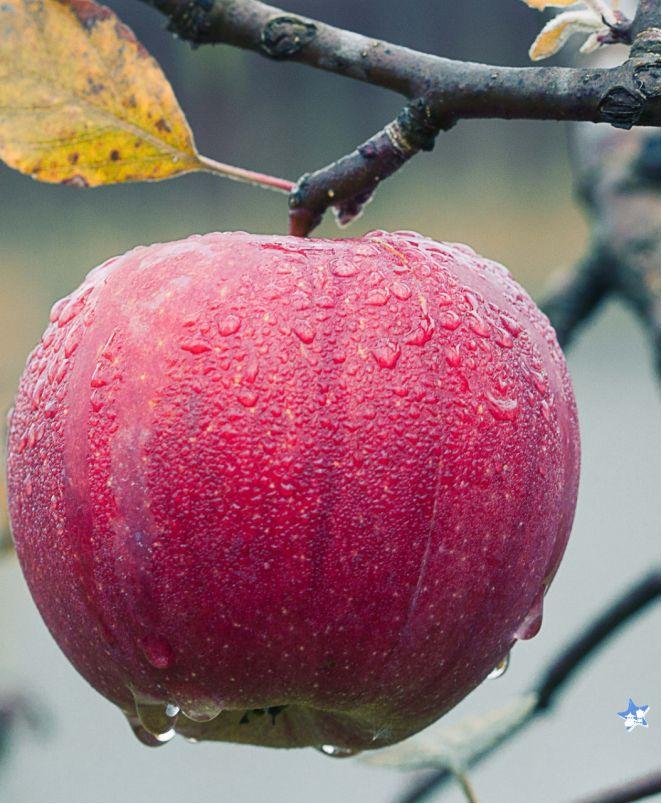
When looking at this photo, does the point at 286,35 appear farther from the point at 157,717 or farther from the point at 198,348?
the point at 157,717

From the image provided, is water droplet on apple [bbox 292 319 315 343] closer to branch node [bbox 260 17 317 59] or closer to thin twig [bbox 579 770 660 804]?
branch node [bbox 260 17 317 59]

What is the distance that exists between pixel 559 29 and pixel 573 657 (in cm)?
46

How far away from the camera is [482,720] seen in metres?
0.75

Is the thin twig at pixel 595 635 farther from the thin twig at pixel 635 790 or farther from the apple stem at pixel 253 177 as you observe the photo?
the apple stem at pixel 253 177

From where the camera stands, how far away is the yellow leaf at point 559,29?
460 mm

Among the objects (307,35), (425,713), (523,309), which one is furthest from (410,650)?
(307,35)

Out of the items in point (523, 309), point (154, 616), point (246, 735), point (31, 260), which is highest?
point (523, 309)

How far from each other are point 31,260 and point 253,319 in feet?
11.8

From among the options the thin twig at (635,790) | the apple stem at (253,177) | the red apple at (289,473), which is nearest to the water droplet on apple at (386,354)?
the red apple at (289,473)

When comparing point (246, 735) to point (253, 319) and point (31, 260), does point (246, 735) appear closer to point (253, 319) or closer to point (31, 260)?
point (253, 319)

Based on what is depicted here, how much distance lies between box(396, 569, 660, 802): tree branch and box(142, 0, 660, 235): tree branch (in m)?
0.38

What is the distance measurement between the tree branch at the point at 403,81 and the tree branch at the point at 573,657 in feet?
1.23

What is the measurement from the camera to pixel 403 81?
44cm

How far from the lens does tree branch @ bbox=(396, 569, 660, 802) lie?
722mm
